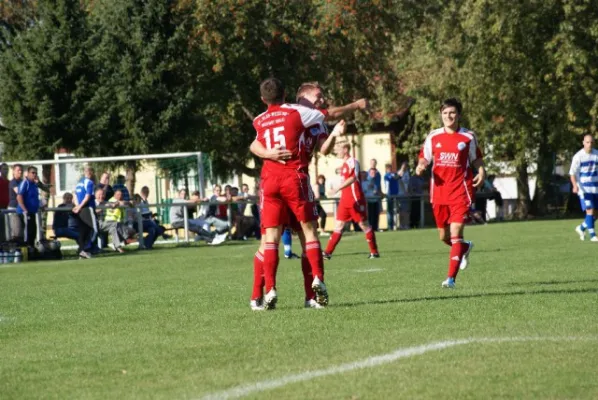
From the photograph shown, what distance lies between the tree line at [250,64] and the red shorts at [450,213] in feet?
86.5

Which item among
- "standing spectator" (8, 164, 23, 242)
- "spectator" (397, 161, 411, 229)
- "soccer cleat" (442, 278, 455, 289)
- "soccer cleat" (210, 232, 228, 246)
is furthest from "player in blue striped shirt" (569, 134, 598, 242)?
"spectator" (397, 161, 411, 229)

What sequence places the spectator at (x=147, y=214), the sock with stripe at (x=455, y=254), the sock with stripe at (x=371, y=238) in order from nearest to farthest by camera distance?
the sock with stripe at (x=455, y=254) → the sock with stripe at (x=371, y=238) → the spectator at (x=147, y=214)

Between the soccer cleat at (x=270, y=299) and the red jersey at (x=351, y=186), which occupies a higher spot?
the red jersey at (x=351, y=186)

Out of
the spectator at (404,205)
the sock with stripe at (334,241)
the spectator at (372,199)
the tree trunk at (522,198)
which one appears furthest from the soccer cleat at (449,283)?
the tree trunk at (522,198)

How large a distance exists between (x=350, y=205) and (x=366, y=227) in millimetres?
673

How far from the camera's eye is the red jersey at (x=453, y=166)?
1329 centimetres

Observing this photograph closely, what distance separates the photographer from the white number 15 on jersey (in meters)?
10.5

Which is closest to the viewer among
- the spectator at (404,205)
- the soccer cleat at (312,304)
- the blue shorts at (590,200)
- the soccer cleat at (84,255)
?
the soccer cleat at (312,304)

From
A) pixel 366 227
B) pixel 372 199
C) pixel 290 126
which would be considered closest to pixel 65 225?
pixel 366 227

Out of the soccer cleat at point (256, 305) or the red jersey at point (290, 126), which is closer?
the red jersey at point (290, 126)

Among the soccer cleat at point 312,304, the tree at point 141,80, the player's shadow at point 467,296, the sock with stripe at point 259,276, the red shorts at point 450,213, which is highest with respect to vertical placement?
the tree at point 141,80

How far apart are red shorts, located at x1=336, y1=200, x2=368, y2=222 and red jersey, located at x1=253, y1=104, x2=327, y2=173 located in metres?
10.1

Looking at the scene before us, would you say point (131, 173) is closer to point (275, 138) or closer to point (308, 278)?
point (308, 278)

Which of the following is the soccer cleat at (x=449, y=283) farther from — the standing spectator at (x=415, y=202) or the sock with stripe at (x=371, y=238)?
the standing spectator at (x=415, y=202)
